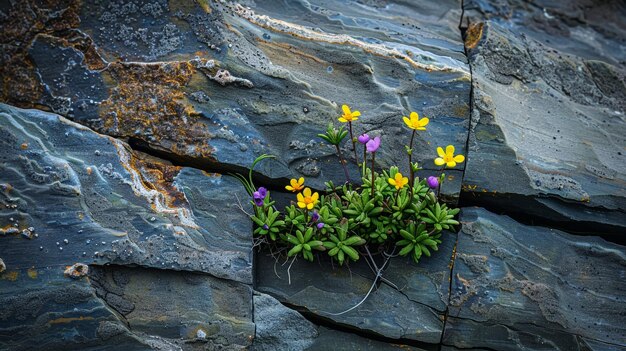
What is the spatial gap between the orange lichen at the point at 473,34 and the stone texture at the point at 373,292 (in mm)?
1777

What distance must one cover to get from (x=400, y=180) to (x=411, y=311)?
829mm

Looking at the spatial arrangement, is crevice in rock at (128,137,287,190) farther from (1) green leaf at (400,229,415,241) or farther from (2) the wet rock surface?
(1) green leaf at (400,229,415,241)

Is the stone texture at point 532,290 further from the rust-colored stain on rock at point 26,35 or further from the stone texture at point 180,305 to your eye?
the rust-colored stain on rock at point 26,35

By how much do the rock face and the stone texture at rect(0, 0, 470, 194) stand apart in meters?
0.24

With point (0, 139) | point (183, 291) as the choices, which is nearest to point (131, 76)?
point (0, 139)

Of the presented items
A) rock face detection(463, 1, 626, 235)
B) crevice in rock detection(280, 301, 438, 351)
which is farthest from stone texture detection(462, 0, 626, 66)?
crevice in rock detection(280, 301, 438, 351)

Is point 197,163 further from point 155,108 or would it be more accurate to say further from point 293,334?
point 293,334

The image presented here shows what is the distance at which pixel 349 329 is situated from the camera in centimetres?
387

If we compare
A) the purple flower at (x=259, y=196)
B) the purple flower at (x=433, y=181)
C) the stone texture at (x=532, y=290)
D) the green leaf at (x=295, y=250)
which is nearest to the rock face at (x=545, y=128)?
the stone texture at (x=532, y=290)

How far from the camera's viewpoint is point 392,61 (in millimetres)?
4574

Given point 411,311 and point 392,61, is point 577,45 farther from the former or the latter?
point 411,311

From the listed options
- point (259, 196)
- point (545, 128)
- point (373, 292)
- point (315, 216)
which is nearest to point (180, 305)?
point (259, 196)

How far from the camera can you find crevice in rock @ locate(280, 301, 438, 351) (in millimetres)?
3852

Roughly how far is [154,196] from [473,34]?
2879 mm
